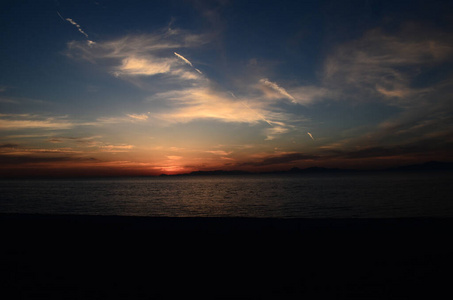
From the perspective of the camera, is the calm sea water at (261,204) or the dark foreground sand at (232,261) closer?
the dark foreground sand at (232,261)

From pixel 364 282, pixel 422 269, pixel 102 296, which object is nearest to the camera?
pixel 102 296

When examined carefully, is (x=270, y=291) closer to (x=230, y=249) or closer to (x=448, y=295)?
(x=230, y=249)

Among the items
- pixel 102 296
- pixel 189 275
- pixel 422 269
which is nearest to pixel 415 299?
pixel 422 269

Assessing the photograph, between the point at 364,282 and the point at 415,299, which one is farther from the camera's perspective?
the point at 364,282

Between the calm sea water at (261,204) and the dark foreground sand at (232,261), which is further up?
the dark foreground sand at (232,261)

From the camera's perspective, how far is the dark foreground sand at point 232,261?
228 inches

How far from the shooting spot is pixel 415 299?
17.1ft

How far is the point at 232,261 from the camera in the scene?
7816 millimetres

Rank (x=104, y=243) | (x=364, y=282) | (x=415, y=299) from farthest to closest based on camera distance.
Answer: (x=104, y=243) < (x=364, y=282) < (x=415, y=299)

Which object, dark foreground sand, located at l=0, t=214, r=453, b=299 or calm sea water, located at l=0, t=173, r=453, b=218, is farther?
calm sea water, located at l=0, t=173, r=453, b=218

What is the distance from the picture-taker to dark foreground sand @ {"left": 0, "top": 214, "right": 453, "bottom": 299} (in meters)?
5.80

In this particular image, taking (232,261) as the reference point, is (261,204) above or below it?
below

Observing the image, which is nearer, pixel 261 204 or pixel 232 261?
pixel 232 261

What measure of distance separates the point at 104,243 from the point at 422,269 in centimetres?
1097
